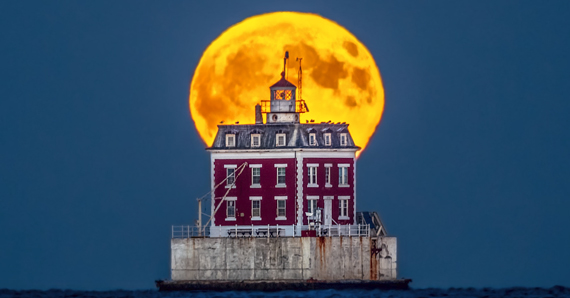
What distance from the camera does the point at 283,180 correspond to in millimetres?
89188

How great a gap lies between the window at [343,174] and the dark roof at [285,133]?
135cm

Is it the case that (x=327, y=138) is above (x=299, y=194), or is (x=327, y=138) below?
above

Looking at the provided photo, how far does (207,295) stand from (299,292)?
5.82 meters

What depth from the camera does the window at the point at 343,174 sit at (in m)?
89.8

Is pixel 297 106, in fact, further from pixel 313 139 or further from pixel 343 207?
pixel 343 207

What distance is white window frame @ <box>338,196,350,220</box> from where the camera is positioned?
89625 millimetres

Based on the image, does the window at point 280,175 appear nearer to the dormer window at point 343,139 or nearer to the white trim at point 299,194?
the white trim at point 299,194

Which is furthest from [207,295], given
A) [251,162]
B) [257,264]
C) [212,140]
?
[212,140]

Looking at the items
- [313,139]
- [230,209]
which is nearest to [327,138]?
[313,139]

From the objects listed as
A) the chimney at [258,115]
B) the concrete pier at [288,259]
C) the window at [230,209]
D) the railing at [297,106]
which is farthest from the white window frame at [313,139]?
the concrete pier at [288,259]

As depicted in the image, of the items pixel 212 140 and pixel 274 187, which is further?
pixel 212 140

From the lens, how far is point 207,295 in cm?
8381

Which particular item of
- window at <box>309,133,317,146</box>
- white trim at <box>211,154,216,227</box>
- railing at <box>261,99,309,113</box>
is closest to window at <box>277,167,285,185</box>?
window at <box>309,133,317,146</box>
